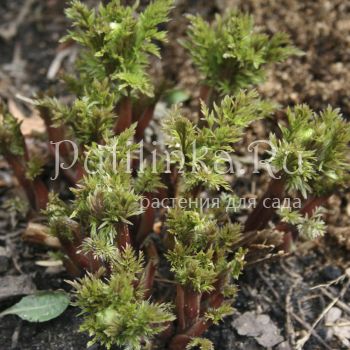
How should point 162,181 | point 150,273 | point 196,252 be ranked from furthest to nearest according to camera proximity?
point 162,181 → point 150,273 → point 196,252

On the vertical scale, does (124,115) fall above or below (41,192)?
above

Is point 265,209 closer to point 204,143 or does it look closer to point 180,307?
point 204,143

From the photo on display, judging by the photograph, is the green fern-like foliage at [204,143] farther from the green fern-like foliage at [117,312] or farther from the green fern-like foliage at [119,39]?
the green fern-like foliage at [117,312]

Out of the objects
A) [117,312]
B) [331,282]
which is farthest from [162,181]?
[331,282]

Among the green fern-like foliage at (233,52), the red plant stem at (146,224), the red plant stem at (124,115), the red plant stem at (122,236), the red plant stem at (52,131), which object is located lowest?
the red plant stem at (146,224)

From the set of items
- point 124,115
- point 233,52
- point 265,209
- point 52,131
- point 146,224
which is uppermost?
point 233,52

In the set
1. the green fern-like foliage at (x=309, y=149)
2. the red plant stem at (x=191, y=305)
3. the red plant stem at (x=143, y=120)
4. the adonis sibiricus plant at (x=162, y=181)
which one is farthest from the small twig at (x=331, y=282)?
the red plant stem at (x=143, y=120)
